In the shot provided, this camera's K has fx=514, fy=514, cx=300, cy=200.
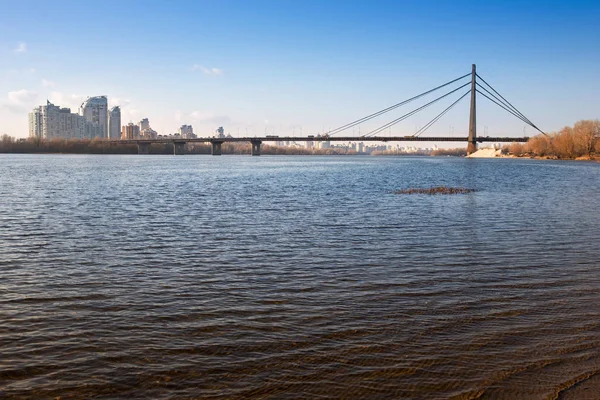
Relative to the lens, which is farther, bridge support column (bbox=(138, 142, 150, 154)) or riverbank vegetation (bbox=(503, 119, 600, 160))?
bridge support column (bbox=(138, 142, 150, 154))

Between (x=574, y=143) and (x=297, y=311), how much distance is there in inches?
4349

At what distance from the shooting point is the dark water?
532 centimetres

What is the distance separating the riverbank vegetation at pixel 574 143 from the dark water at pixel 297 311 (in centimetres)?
9697

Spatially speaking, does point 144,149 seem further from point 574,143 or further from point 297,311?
point 297,311

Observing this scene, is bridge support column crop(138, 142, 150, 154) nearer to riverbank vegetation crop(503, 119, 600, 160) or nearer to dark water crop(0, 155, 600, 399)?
riverbank vegetation crop(503, 119, 600, 160)

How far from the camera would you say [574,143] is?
103 metres

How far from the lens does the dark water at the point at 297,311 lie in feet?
17.5

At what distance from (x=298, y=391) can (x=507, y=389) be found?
2.09 metres

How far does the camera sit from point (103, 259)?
10961 millimetres

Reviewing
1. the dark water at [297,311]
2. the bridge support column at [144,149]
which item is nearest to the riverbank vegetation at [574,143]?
the dark water at [297,311]

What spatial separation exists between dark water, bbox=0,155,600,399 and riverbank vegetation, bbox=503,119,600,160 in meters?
97.0

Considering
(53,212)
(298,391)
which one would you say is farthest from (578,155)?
(298,391)

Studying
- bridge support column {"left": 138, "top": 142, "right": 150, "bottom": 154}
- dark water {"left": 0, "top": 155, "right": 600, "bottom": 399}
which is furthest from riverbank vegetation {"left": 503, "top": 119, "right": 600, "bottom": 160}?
bridge support column {"left": 138, "top": 142, "right": 150, "bottom": 154}

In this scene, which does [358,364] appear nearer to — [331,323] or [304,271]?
[331,323]
